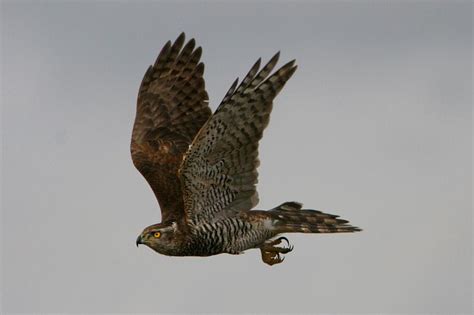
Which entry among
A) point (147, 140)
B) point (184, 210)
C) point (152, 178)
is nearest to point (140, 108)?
point (147, 140)

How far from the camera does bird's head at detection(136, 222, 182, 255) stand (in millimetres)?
13969

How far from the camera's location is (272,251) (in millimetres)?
14977

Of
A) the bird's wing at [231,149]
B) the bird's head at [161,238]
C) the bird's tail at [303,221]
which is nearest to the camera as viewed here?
the bird's wing at [231,149]

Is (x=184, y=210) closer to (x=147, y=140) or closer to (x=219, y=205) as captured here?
(x=219, y=205)

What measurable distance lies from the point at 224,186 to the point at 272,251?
157 cm

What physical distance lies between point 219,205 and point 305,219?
1.38 meters

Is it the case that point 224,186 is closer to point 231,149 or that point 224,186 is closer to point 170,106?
point 231,149

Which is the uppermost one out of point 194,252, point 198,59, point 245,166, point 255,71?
point 198,59

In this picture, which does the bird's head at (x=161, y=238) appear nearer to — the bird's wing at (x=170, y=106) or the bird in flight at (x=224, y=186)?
the bird in flight at (x=224, y=186)

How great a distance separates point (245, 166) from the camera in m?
13.7

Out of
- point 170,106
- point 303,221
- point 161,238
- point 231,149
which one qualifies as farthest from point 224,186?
point 170,106

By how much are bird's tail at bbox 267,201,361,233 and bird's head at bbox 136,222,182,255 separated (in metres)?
1.38

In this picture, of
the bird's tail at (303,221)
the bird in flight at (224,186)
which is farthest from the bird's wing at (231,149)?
the bird's tail at (303,221)

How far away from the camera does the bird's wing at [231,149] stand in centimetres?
1312
